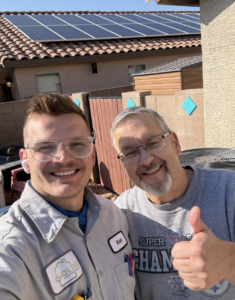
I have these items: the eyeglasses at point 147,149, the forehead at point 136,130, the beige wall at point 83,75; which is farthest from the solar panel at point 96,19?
the eyeglasses at point 147,149

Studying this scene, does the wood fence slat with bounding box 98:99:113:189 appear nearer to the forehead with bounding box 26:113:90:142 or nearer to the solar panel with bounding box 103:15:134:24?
the forehead with bounding box 26:113:90:142

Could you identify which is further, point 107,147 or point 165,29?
point 165,29

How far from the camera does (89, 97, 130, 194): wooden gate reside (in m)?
5.55

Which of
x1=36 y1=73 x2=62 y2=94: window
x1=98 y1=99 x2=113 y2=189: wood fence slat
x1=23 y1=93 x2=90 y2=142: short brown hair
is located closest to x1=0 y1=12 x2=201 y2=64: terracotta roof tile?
x1=36 y1=73 x2=62 y2=94: window

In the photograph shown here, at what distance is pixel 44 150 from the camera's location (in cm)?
143

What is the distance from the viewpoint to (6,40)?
9602 millimetres

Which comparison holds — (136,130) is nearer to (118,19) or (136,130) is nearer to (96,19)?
(96,19)

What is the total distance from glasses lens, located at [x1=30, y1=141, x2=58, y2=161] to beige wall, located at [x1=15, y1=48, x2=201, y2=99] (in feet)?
26.6

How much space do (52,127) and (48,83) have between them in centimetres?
838

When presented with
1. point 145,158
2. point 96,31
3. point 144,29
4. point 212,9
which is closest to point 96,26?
point 96,31

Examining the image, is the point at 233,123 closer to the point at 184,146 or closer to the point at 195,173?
the point at 184,146

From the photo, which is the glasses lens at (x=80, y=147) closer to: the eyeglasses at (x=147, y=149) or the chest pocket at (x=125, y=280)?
the eyeglasses at (x=147, y=149)

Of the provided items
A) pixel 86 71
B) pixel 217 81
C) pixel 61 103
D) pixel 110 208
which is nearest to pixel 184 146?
pixel 217 81

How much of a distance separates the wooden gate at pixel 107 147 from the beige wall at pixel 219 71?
6.83ft
